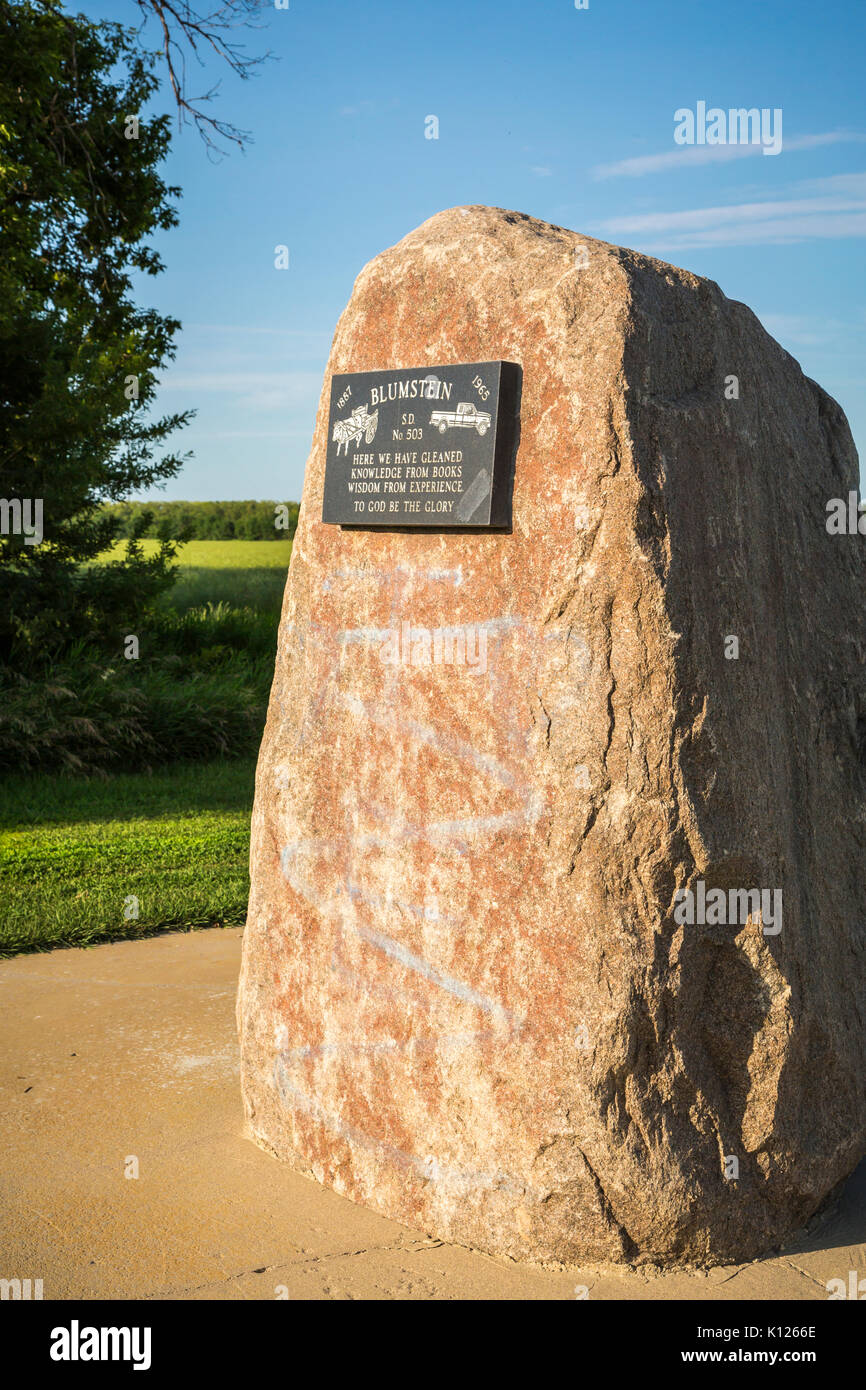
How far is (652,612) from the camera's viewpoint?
3.11 meters

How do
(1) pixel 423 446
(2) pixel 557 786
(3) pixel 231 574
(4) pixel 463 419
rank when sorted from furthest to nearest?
(3) pixel 231 574 → (1) pixel 423 446 → (4) pixel 463 419 → (2) pixel 557 786

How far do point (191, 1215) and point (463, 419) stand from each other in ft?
7.85

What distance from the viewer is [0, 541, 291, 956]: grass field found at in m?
6.46

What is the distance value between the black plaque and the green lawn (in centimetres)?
360

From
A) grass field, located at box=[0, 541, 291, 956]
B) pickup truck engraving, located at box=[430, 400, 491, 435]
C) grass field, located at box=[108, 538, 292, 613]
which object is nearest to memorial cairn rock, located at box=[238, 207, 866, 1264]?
pickup truck engraving, located at box=[430, 400, 491, 435]

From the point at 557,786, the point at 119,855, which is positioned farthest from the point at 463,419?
the point at 119,855

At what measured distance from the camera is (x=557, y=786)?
124 inches

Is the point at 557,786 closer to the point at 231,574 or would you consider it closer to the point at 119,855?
the point at 119,855

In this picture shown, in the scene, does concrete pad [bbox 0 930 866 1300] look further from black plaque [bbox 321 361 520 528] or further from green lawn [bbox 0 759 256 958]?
black plaque [bbox 321 361 520 528]

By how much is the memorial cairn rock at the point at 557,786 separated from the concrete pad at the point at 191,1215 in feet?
0.34

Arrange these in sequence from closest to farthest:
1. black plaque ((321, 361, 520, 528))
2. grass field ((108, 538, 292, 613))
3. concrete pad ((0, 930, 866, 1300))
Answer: concrete pad ((0, 930, 866, 1300)) < black plaque ((321, 361, 520, 528)) < grass field ((108, 538, 292, 613))

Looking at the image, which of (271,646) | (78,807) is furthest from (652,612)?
(271,646)

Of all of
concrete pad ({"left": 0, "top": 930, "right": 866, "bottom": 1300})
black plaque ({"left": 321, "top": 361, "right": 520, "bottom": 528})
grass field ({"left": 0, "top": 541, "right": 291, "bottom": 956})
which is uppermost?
black plaque ({"left": 321, "top": 361, "right": 520, "bottom": 528})

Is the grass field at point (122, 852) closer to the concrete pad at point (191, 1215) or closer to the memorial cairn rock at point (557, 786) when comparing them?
the concrete pad at point (191, 1215)
